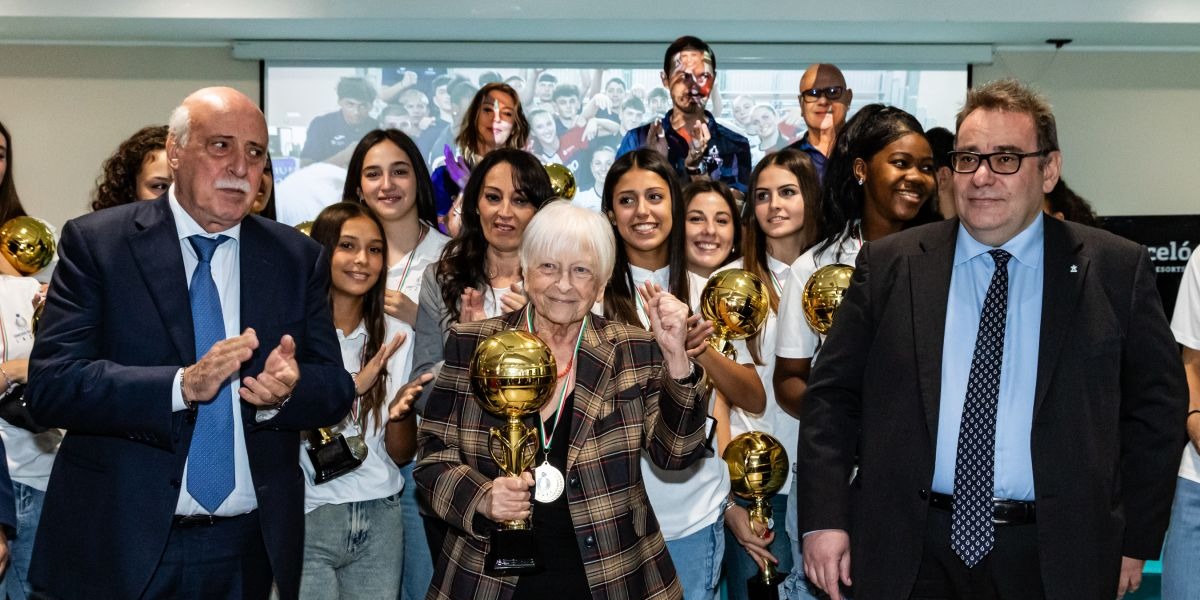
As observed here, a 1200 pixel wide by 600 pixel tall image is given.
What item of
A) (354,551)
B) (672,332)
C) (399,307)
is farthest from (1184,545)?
(399,307)

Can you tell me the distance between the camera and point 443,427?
2.77 metres

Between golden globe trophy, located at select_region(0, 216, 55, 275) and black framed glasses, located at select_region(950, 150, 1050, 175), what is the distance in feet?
10.5

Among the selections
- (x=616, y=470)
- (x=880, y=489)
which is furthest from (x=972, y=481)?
(x=616, y=470)

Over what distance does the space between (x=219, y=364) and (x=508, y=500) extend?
67cm

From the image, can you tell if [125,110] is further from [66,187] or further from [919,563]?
[919,563]

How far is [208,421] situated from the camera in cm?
263

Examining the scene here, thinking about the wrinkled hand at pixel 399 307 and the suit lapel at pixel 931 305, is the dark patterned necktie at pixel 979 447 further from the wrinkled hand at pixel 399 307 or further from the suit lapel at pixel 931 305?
the wrinkled hand at pixel 399 307

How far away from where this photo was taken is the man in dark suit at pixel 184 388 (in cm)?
247

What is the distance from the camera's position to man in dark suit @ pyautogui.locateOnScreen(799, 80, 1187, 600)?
2.49m

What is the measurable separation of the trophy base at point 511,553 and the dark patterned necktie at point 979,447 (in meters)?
0.92

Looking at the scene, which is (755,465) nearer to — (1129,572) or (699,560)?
(699,560)

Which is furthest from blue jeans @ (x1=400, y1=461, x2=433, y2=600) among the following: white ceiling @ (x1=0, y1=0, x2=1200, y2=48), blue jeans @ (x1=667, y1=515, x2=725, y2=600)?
white ceiling @ (x1=0, y1=0, x2=1200, y2=48)

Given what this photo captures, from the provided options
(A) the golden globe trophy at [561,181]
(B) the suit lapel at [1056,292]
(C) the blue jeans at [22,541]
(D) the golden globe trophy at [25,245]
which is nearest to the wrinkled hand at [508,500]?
(B) the suit lapel at [1056,292]

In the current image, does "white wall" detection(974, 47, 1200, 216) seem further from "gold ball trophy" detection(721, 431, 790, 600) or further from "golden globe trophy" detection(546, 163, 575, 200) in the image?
"gold ball trophy" detection(721, 431, 790, 600)
